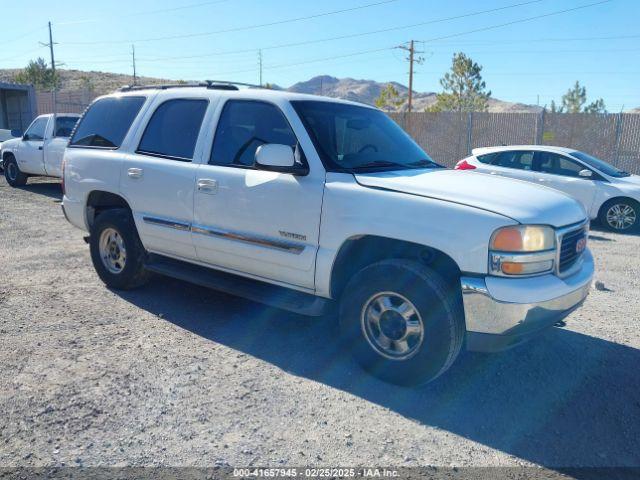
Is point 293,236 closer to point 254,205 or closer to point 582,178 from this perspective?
point 254,205

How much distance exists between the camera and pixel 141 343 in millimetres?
4309

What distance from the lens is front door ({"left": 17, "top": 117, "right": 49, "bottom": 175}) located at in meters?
13.0

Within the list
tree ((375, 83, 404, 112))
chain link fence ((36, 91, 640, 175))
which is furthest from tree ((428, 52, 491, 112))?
chain link fence ((36, 91, 640, 175))

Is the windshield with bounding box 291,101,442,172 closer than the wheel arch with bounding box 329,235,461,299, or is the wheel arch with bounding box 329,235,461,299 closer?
the wheel arch with bounding box 329,235,461,299

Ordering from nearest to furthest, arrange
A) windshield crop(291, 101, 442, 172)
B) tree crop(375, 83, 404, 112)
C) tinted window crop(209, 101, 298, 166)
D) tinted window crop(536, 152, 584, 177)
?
1. windshield crop(291, 101, 442, 172)
2. tinted window crop(209, 101, 298, 166)
3. tinted window crop(536, 152, 584, 177)
4. tree crop(375, 83, 404, 112)

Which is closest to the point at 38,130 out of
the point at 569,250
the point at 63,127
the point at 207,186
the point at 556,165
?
the point at 63,127

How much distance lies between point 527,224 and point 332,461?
1.78 metres

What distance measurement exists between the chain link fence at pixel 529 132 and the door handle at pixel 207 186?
18252 mm

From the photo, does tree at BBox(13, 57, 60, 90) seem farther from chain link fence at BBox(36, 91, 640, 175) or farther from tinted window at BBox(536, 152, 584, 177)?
tinted window at BBox(536, 152, 584, 177)

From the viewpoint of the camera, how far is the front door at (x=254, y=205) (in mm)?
3932

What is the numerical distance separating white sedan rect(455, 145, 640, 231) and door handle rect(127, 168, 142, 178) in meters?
6.69

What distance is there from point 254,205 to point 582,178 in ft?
27.1

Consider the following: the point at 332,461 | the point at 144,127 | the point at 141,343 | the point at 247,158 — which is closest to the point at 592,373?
the point at 332,461

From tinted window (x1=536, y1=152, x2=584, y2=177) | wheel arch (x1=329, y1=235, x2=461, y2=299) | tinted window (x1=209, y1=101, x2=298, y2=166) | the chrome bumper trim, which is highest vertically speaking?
tinted window (x1=209, y1=101, x2=298, y2=166)
